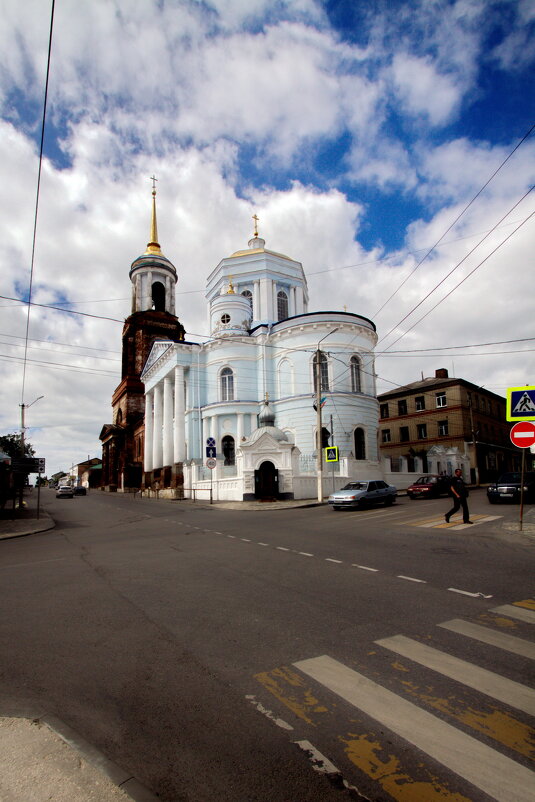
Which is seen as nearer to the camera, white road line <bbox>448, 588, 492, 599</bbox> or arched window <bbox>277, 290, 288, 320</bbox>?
white road line <bbox>448, 588, 492, 599</bbox>

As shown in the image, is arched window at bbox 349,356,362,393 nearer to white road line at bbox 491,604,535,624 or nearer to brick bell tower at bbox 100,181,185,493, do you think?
brick bell tower at bbox 100,181,185,493

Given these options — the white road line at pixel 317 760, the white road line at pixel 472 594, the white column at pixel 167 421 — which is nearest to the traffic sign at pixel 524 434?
the white road line at pixel 472 594

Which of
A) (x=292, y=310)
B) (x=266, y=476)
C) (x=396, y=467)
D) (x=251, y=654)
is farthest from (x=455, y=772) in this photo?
(x=292, y=310)

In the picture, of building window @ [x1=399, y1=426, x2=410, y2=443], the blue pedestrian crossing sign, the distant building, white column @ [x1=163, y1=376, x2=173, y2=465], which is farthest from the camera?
building window @ [x1=399, y1=426, x2=410, y2=443]

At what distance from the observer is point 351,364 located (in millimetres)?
35500

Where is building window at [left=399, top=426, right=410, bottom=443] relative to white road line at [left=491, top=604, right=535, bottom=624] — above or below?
above

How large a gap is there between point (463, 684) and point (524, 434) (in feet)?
30.1

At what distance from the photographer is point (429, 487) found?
87.0 feet

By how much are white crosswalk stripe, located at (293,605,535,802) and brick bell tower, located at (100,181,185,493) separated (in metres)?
52.0

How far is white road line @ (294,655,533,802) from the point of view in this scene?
8.27 feet

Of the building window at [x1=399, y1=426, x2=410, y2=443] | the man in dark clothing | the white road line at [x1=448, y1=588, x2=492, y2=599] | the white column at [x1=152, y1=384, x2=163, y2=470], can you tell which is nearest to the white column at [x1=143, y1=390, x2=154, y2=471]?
the white column at [x1=152, y1=384, x2=163, y2=470]

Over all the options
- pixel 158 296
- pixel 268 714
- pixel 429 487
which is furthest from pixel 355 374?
pixel 268 714

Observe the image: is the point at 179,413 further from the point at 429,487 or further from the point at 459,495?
the point at 459,495

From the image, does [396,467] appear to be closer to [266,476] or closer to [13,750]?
[266,476]
